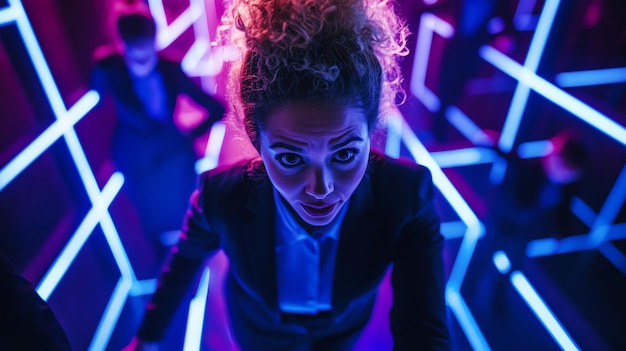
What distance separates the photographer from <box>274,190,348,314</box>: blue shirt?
2.81 ft

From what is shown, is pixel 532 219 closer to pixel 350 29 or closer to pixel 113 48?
pixel 350 29

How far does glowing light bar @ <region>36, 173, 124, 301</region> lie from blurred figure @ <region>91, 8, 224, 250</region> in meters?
0.13

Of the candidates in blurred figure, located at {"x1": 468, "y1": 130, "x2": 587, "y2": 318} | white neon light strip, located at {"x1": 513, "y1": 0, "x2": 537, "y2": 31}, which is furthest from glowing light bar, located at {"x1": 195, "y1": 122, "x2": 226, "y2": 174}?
white neon light strip, located at {"x1": 513, "y1": 0, "x2": 537, "y2": 31}

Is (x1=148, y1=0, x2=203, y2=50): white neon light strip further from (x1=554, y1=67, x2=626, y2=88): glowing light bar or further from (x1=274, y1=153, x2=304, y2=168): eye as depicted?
(x1=554, y1=67, x2=626, y2=88): glowing light bar

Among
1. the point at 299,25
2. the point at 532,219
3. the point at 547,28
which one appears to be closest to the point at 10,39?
the point at 299,25

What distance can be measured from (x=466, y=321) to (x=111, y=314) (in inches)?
74.1

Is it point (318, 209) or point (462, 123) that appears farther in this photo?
point (462, 123)

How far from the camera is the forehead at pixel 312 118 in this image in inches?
24.8

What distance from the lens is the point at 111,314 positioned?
5.76 ft

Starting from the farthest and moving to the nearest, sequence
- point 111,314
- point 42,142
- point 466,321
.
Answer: point 466,321, point 111,314, point 42,142

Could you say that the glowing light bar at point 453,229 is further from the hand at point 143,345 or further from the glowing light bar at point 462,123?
the hand at point 143,345

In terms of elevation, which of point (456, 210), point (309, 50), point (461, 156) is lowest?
point (456, 210)

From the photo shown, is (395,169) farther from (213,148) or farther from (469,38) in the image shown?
(469,38)

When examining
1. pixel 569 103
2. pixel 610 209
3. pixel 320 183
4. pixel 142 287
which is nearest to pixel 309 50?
pixel 320 183
